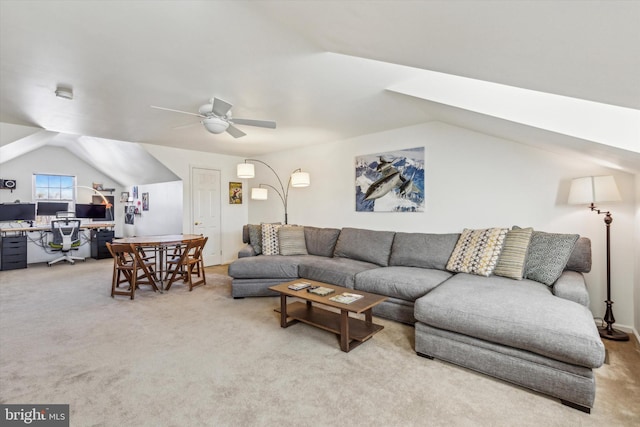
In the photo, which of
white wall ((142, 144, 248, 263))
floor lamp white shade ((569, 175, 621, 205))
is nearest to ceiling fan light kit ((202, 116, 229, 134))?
white wall ((142, 144, 248, 263))

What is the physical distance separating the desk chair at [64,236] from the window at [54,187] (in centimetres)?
118

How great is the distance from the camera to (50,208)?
681cm

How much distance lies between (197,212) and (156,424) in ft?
15.2

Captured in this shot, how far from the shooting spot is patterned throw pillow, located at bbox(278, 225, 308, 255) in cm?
452

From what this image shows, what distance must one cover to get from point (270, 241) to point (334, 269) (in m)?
1.40

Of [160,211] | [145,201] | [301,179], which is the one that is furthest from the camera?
[145,201]

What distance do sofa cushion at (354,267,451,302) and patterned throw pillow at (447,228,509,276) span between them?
0.58ft

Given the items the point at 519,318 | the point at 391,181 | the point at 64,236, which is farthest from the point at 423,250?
the point at 64,236

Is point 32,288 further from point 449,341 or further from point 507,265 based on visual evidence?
point 507,265

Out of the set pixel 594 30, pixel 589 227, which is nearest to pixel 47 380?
pixel 594 30

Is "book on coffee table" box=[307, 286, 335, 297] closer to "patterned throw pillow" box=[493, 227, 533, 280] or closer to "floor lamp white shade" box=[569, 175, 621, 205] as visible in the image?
"patterned throw pillow" box=[493, 227, 533, 280]

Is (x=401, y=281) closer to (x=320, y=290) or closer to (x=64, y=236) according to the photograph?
(x=320, y=290)

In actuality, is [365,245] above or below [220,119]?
below

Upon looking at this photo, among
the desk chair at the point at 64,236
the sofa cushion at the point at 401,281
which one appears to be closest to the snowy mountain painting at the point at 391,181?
the sofa cushion at the point at 401,281
